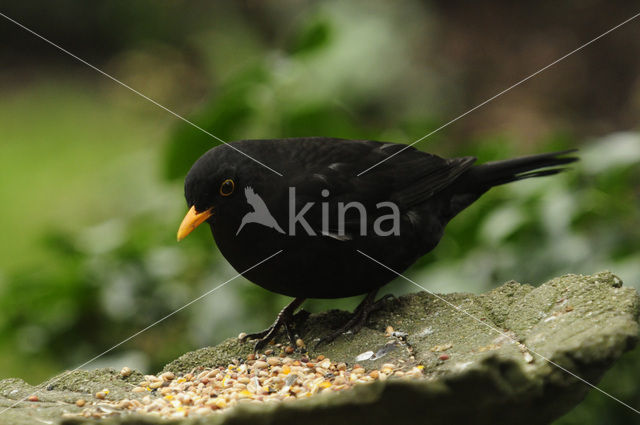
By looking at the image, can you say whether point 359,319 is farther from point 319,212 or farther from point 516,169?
point 516,169

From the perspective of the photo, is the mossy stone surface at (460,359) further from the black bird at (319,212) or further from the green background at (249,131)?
the green background at (249,131)

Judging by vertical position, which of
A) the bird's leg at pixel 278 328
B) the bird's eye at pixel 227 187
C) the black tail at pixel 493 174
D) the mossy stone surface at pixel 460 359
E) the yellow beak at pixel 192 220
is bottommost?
the mossy stone surface at pixel 460 359

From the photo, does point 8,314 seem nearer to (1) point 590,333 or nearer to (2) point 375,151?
(2) point 375,151

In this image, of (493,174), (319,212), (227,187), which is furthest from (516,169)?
(227,187)

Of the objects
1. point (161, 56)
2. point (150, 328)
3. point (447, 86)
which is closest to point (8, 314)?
point (150, 328)

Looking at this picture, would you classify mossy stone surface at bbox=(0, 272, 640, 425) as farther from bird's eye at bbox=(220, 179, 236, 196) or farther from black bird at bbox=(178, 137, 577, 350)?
bird's eye at bbox=(220, 179, 236, 196)

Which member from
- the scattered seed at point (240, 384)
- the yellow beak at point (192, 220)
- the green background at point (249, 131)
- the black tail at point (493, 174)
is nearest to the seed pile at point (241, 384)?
the scattered seed at point (240, 384)
